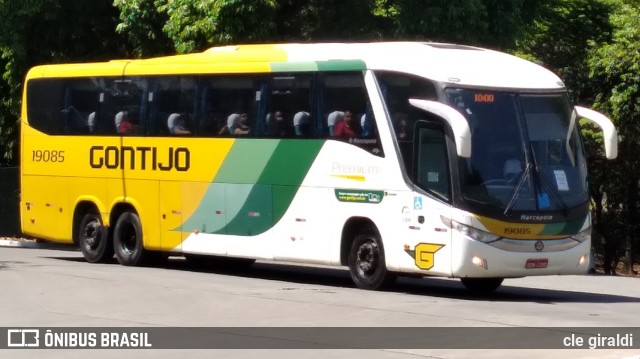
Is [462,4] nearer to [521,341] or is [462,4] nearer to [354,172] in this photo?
[354,172]

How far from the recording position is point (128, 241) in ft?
76.4

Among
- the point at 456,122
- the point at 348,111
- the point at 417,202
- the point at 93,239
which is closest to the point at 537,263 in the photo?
the point at 417,202

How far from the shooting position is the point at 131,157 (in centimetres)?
2259

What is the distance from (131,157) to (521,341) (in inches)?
440

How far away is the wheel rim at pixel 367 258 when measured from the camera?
18609mm

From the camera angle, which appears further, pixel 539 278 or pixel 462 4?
pixel 462 4

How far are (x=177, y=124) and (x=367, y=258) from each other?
4.71 m

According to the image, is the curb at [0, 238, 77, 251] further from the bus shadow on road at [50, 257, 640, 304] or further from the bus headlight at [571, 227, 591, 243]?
the bus headlight at [571, 227, 591, 243]

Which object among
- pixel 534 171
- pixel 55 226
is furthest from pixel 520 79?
pixel 55 226

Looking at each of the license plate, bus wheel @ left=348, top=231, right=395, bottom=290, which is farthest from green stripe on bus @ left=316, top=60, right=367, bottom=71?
the license plate

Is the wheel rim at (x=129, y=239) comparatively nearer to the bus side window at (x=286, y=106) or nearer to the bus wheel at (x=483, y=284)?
the bus side window at (x=286, y=106)

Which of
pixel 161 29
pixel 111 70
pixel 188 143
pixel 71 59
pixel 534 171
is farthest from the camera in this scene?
pixel 71 59

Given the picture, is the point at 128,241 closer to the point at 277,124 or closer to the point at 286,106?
the point at 277,124

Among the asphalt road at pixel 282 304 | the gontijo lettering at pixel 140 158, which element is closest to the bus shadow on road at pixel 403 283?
the asphalt road at pixel 282 304
